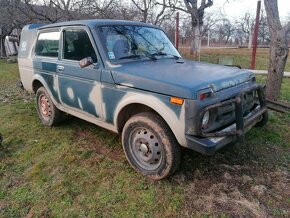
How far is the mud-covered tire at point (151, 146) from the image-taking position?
131 inches

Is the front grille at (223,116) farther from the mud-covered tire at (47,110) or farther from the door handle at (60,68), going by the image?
the mud-covered tire at (47,110)

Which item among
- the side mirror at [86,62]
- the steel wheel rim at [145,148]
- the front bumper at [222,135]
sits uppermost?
the side mirror at [86,62]

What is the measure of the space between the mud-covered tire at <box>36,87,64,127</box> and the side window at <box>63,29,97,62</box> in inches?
43.3

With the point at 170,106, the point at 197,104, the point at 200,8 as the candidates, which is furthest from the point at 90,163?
the point at 200,8

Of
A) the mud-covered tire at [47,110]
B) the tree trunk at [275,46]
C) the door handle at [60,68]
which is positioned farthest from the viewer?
the tree trunk at [275,46]

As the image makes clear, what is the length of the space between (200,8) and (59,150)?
14.0 metres

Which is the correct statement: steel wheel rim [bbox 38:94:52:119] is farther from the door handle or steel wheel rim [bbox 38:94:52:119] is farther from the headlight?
the headlight

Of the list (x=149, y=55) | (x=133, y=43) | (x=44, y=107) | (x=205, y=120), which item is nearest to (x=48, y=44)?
(x=44, y=107)

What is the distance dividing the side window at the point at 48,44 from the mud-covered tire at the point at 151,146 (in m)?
2.10

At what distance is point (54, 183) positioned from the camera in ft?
11.9

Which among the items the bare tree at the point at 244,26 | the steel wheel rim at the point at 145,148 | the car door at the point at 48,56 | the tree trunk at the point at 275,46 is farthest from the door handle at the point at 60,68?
the bare tree at the point at 244,26

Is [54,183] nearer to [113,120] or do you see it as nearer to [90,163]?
[90,163]

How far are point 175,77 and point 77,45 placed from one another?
1.82 meters

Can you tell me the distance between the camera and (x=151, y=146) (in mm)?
3518
